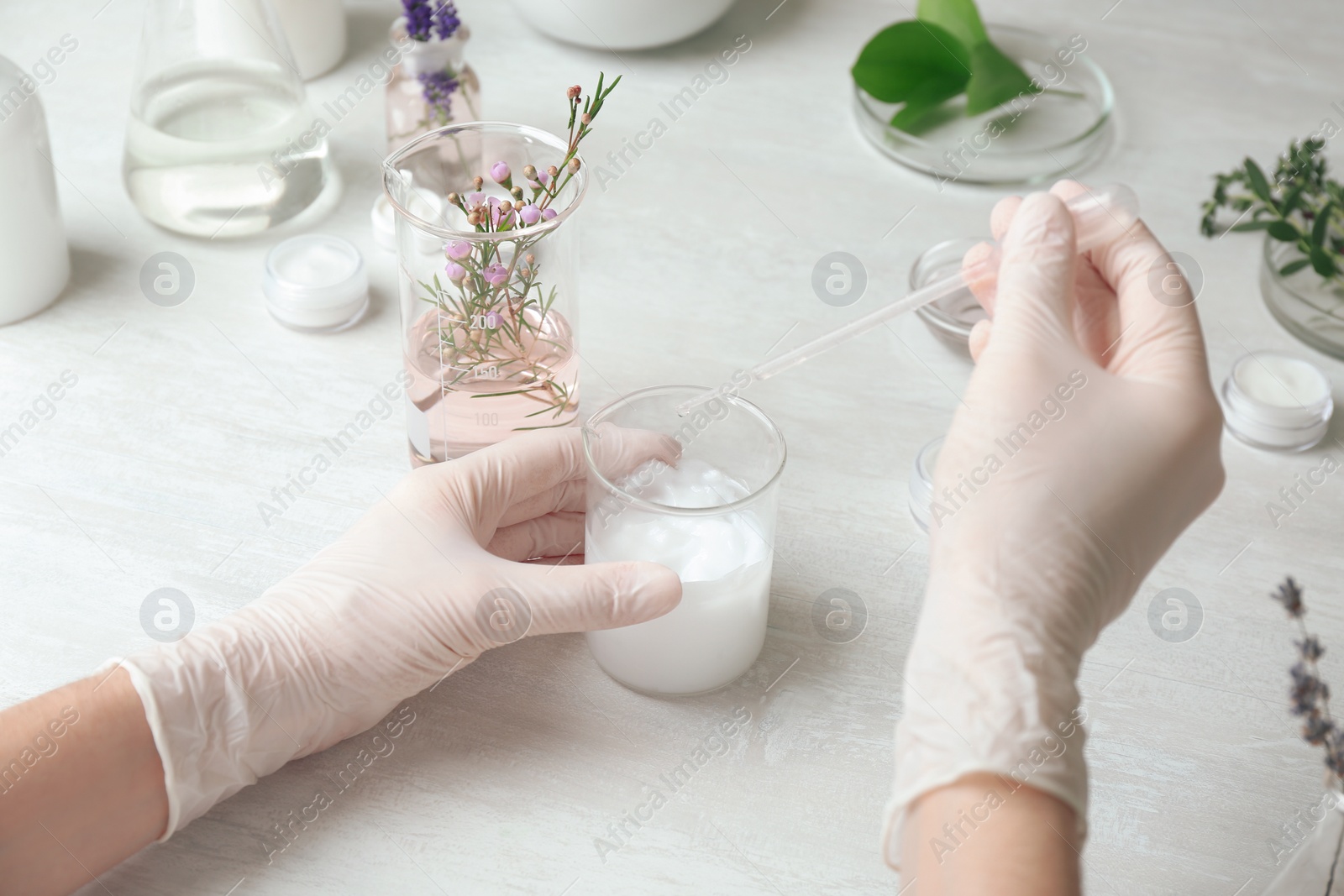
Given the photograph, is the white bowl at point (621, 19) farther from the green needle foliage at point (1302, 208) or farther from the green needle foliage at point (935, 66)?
the green needle foliage at point (1302, 208)

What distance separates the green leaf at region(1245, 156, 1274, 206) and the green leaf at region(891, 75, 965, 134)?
1.31 ft

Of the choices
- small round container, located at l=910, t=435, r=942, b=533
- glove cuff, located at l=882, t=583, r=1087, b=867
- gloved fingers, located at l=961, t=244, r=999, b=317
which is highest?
gloved fingers, located at l=961, t=244, r=999, b=317

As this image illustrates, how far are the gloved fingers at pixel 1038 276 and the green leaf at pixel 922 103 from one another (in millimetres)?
649

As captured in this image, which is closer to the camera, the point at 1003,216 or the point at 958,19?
the point at 1003,216

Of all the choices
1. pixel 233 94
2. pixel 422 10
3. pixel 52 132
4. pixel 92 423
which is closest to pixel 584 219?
pixel 422 10

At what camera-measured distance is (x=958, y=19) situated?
1617mm

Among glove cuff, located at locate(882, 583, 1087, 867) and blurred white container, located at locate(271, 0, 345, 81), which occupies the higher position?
blurred white container, located at locate(271, 0, 345, 81)

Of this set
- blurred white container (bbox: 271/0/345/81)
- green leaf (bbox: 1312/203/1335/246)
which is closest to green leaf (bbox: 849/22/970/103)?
green leaf (bbox: 1312/203/1335/246)

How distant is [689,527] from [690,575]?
0.05 m

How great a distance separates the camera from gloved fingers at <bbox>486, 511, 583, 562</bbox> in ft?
3.59

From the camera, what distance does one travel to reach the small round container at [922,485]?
116 cm

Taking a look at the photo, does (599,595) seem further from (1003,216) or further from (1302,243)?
(1302,243)

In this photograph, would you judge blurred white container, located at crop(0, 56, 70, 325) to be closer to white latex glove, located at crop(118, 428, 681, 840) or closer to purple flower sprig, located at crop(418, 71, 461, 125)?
purple flower sprig, located at crop(418, 71, 461, 125)

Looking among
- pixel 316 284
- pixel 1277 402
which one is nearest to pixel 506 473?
pixel 316 284
